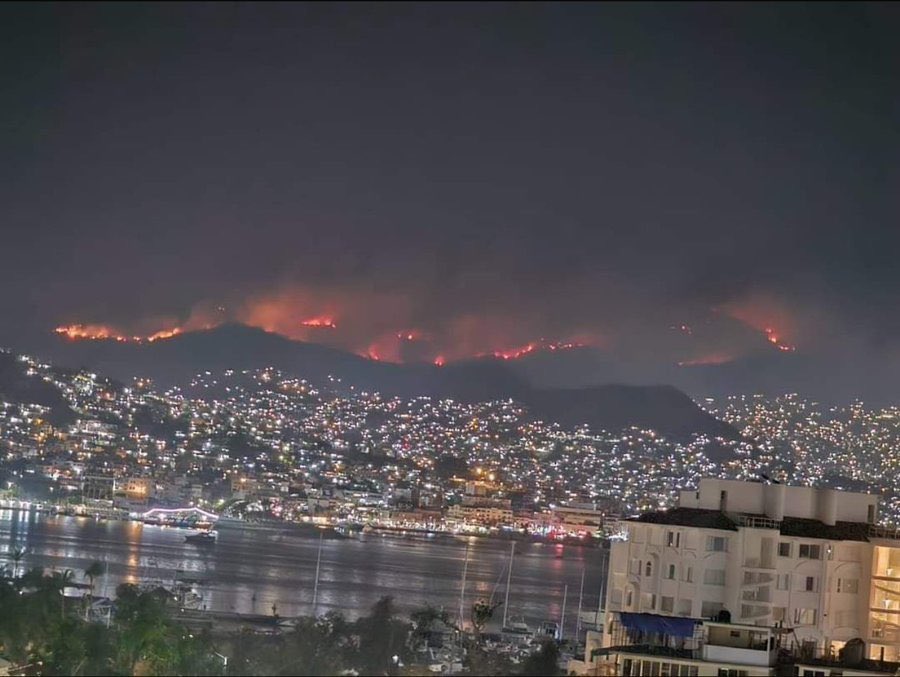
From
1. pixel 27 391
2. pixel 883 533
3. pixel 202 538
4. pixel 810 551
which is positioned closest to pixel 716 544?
pixel 810 551

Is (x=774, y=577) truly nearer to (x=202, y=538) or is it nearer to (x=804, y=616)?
(x=804, y=616)

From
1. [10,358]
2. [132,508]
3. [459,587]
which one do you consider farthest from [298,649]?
[10,358]

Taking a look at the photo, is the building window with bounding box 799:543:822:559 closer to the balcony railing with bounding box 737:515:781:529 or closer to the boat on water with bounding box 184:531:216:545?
the balcony railing with bounding box 737:515:781:529

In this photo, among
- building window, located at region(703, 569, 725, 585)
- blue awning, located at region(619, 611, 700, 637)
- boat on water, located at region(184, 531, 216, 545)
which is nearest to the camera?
blue awning, located at region(619, 611, 700, 637)

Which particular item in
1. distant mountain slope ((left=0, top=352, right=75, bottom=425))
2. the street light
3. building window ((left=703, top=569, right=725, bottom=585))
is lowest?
the street light

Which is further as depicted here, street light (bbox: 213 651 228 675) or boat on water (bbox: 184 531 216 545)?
boat on water (bbox: 184 531 216 545)

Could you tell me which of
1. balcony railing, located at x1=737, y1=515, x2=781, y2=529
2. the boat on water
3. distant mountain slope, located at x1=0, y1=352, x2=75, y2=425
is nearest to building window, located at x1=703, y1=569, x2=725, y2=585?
balcony railing, located at x1=737, y1=515, x2=781, y2=529

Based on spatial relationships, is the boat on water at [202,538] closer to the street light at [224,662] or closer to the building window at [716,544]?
the street light at [224,662]

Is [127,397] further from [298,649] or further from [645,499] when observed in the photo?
[298,649]
